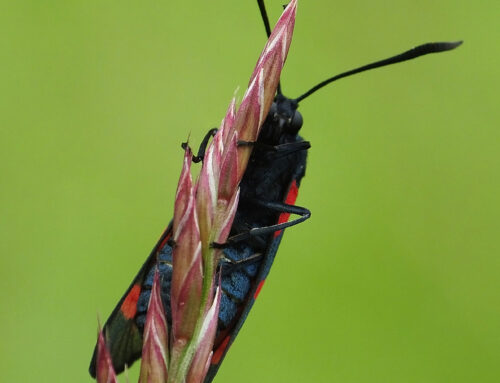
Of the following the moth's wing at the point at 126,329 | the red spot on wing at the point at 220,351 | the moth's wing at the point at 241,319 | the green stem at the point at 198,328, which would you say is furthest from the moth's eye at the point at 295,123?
the green stem at the point at 198,328

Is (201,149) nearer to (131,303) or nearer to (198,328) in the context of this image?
(131,303)

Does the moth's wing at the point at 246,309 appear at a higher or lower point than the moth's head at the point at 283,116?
lower

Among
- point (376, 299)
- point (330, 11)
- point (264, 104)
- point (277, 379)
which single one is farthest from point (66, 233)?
point (264, 104)

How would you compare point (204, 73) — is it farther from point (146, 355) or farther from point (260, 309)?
point (146, 355)

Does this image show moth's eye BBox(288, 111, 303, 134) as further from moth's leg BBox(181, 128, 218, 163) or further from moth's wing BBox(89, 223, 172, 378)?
moth's wing BBox(89, 223, 172, 378)

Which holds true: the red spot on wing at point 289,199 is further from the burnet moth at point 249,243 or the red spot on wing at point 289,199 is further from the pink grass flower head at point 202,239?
the pink grass flower head at point 202,239

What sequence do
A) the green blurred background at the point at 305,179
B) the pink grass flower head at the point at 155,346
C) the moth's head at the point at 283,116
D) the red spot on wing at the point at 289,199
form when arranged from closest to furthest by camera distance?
the pink grass flower head at the point at 155,346
the moth's head at the point at 283,116
the red spot on wing at the point at 289,199
the green blurred background at the point at 305,179

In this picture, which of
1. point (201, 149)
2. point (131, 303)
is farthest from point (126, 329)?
point (201, 149)

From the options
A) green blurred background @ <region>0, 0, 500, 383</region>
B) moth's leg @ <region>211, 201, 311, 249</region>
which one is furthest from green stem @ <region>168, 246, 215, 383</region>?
green blurred background @ <region>0, 0, 500, 383</region>
